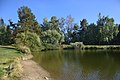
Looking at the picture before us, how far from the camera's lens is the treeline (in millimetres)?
59188

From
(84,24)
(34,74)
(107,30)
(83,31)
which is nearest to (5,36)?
(83,31)

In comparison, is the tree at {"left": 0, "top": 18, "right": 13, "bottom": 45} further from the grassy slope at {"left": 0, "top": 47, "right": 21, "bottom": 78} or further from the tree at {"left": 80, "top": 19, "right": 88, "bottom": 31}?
the grassy slope at {"left": 0, "top": 47, "right": 21, "bottom": 78}

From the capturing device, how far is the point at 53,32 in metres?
71.6

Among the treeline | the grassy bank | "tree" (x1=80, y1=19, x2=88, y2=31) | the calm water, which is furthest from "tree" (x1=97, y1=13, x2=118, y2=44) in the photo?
the grassy bank

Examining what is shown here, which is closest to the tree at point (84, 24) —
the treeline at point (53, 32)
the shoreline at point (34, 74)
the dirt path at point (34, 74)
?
the treeline at point (53, 32)

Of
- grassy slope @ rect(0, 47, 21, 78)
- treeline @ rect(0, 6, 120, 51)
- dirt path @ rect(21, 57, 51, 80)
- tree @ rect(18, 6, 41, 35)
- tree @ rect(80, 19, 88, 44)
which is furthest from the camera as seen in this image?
tree @ rect(80, 19, 88, 44)

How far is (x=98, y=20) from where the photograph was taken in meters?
83.1

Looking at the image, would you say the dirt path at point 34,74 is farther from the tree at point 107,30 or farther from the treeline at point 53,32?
the tree at point 107,30

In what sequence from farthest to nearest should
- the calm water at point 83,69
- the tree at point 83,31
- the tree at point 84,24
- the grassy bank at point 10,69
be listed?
1. the tree at point 84,24
2. the tree at point 83,31
3. the calm water at point 83,69
4. the grassy bank at point 10,69

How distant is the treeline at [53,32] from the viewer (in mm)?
59188

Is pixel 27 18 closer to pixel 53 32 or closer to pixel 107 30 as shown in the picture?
pixel 53 32

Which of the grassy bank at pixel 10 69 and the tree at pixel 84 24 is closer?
the grassy bank at pixel 10 69

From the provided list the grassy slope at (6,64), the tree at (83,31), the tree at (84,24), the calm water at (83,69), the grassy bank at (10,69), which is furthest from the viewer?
the tree at (84,24)

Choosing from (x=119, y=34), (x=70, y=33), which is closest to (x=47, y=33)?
(x=70, y=33)
